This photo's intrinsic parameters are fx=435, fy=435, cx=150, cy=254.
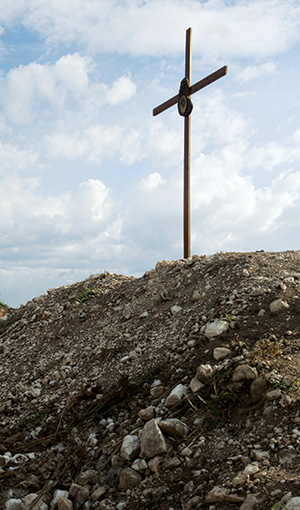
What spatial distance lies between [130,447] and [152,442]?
253mm

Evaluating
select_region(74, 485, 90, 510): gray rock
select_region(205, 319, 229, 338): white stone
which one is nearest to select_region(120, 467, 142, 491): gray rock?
select_region(74, 485, 90, 510): gray rock

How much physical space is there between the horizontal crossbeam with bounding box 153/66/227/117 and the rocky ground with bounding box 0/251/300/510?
3597mm

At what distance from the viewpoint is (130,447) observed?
3.71 meters

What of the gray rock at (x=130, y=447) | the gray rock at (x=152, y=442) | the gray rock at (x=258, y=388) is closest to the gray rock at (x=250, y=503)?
the gray rock at (x=152, y=442)

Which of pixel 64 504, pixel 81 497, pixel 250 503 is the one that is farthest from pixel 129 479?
pixel 250 503

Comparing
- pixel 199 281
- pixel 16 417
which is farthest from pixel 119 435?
pixel 199 281

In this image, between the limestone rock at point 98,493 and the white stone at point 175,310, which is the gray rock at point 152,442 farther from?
the white stone at point 175,310

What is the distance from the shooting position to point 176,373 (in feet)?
15.0

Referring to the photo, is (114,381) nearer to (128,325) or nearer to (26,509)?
(128,325)

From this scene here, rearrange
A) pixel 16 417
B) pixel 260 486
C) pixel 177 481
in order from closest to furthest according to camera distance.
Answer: pixel 260 486 < pixel 177 481 < pixel 16 417

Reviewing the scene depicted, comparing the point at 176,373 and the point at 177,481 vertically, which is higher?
the point at 176,373

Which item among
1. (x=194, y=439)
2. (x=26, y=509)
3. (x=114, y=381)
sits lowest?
(x=26, y=509)

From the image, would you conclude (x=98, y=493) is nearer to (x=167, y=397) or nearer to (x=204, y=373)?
(x=167, y=397)

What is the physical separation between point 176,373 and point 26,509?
6.04ft
